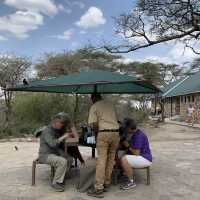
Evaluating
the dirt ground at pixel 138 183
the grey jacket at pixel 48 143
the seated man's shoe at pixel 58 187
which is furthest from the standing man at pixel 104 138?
the grey jacket at pixel 48 143

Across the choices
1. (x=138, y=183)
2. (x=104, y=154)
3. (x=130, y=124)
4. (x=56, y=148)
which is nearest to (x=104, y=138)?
(x=104, y=154)

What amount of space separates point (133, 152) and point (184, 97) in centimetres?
3002

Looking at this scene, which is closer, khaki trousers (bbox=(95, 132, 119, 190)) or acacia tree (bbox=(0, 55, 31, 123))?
khaki trousers (bbox=(95, 132, 119, 190))

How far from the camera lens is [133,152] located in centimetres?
667

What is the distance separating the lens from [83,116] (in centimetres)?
1942

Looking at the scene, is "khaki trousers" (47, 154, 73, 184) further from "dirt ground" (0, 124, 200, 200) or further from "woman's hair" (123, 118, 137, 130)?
"woman's hair" (123, 118, 137, 130)

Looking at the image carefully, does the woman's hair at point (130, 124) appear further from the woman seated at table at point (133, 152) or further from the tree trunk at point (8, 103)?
the tree trunk at point (8, 103)

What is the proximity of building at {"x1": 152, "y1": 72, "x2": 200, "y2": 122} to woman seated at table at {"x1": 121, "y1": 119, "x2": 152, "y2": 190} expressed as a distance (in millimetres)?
23510

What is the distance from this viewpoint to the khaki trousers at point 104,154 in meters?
6.04

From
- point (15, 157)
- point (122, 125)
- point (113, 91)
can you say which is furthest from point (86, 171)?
point (15, 157)

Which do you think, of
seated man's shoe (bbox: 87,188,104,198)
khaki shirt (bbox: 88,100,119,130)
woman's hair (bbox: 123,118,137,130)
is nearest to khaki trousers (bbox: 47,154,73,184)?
seated man's shoe (bbox: 87,188,104,198)

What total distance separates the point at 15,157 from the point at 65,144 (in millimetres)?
3873

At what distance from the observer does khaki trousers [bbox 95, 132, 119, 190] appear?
238 inches

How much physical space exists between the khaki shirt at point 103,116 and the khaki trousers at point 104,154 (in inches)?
5.1
